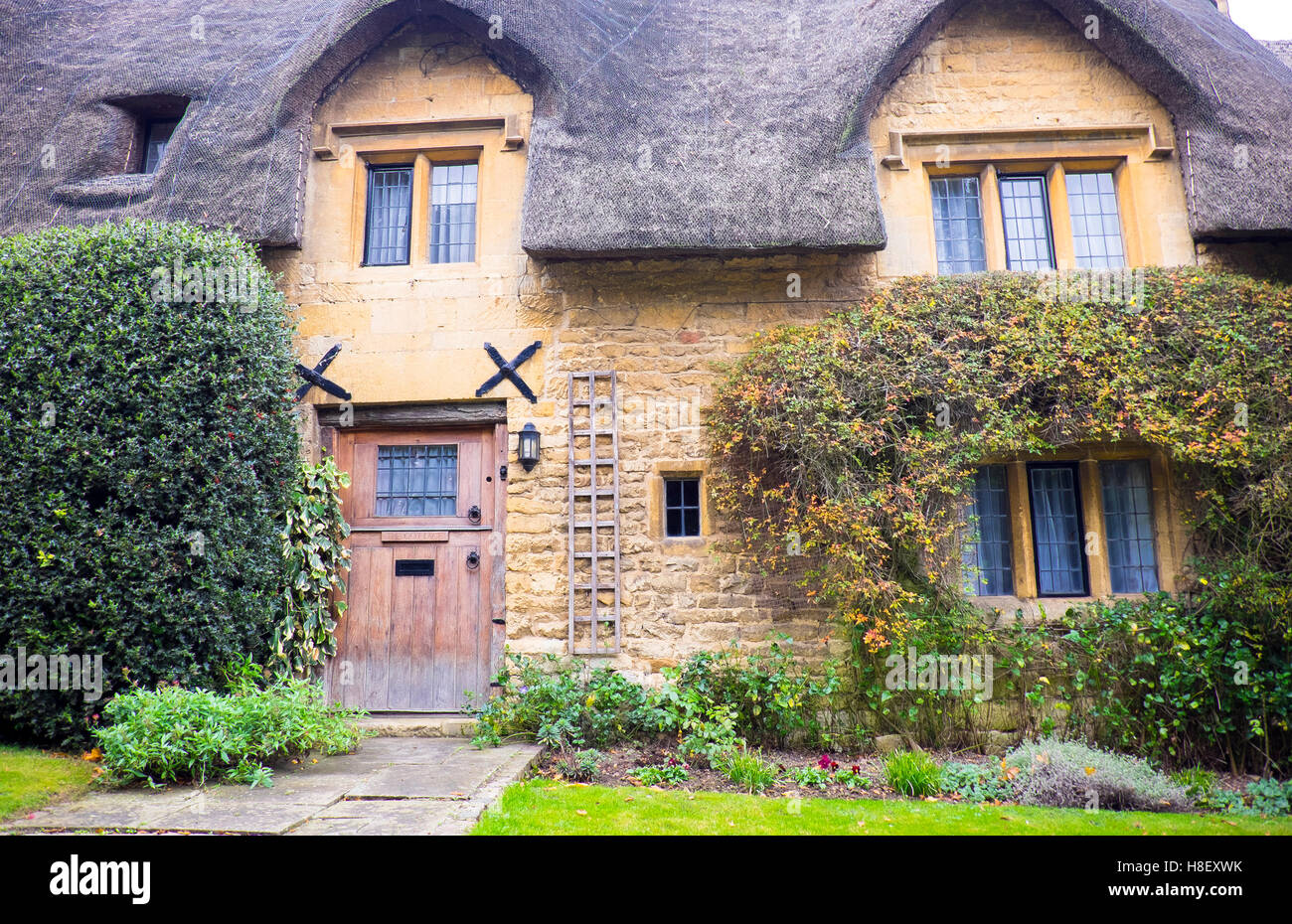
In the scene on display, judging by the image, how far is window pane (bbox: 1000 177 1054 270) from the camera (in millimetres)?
6840

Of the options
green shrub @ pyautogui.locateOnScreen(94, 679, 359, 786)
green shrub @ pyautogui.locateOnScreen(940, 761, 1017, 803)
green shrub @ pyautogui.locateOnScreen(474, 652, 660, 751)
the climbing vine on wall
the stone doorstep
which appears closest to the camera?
green shrub @ pyautogui.locateOnScreen(94, 679, 359, 786)

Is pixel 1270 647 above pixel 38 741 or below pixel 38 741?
above

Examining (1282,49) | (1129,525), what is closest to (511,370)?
(1129,525)

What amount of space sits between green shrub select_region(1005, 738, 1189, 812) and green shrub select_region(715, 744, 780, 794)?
59.6 inches

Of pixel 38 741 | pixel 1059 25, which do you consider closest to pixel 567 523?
pixel 38 741

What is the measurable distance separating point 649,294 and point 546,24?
2522 mm

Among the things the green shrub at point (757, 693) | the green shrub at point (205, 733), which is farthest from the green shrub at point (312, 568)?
the green shrub at point (757, 693)

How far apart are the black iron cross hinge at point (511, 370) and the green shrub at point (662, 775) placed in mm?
3009

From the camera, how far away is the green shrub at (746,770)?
486 cm

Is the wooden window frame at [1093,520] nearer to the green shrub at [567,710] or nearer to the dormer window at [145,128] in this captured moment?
the green shrub at [567,710]

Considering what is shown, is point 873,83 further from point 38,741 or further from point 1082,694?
point 38,741

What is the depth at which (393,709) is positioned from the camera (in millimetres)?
6352

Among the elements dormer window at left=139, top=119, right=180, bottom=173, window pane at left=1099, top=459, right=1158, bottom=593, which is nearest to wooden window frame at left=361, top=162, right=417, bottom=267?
dormer window at left=139, top=119, right=180, bottom=173

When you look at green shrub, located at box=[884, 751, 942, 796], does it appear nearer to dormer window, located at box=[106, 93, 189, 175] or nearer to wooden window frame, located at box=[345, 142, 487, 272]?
wooden window frame, located at box=[345, 142, 487, 272]
